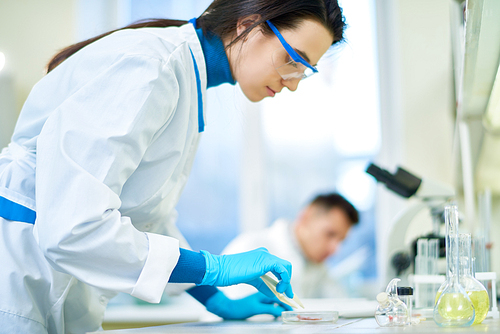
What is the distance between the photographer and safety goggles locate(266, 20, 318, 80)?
3.52 feet

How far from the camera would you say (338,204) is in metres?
2.79

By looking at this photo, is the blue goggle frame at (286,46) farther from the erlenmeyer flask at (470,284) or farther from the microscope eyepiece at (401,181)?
the microscope eyepiece at (401,181)

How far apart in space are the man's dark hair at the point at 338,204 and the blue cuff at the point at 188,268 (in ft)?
6.39

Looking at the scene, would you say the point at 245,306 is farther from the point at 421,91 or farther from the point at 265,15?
the point at 421,91

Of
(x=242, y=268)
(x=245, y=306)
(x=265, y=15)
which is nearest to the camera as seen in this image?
(x=242, y=268)

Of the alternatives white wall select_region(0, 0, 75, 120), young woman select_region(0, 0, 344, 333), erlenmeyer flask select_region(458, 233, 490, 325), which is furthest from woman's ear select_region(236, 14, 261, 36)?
white wall select_region(0, 0, 75, 120)

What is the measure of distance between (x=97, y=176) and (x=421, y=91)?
7.51 feet

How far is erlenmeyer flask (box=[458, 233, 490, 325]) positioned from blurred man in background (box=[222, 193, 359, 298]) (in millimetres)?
1800

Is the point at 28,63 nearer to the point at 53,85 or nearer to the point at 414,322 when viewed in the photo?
the point at 53,85

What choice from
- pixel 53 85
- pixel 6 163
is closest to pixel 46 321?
pixel 6 163

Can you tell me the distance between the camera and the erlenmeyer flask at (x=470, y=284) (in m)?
0.90

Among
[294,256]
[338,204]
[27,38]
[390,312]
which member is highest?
[27,38]

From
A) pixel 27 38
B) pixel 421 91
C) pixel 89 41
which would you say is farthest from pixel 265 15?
pixel 27 38

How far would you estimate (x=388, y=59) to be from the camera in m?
2.92
